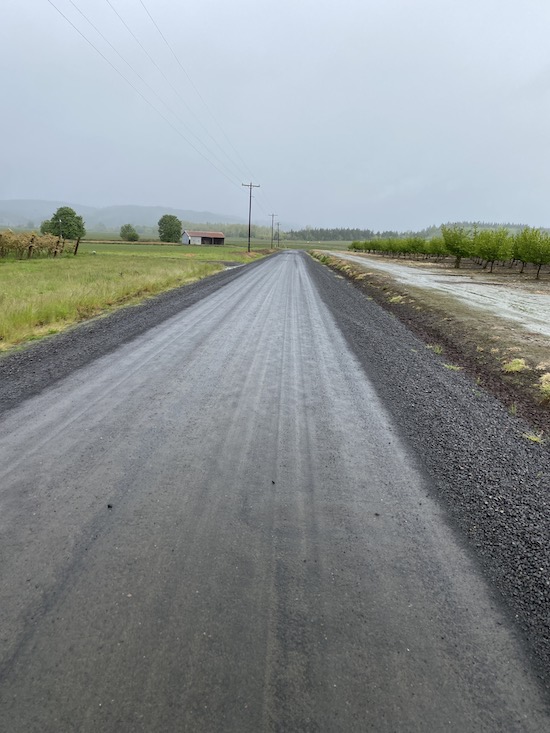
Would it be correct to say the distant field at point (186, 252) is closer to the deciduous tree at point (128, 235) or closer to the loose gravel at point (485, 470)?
the deciduous tree at point (128, 235)

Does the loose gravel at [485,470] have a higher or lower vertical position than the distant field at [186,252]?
lower

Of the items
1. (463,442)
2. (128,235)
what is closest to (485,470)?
(463,442)

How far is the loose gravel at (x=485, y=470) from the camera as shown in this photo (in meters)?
2.97

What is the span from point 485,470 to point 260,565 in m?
3.01

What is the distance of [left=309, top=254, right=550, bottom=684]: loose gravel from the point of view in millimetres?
A: 2971

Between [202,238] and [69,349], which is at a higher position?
[202,238]

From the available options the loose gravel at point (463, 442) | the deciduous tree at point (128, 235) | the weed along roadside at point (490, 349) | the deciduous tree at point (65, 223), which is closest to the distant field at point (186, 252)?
the deciduous tree at point (65, 223)

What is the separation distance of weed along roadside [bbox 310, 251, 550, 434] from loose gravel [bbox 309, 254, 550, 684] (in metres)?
0.55

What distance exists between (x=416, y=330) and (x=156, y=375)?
9.25 m

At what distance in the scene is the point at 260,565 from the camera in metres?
3.00

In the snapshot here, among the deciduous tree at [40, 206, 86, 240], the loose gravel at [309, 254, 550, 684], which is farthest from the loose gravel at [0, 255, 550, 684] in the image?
the deciduous tree at [40, 206, 86, 240]

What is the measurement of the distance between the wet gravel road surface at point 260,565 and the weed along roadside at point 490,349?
53.9 inches

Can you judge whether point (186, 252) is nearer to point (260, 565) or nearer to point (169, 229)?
point (169, 229)

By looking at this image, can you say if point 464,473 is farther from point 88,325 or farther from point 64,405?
point 88,325
